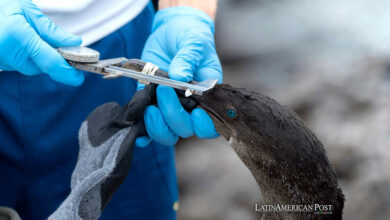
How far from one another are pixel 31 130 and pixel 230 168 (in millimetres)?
2399

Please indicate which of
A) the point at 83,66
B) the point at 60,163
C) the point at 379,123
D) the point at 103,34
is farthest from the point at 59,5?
the point at 379,123

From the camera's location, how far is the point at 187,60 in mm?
1688

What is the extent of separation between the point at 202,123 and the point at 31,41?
2.40 ft

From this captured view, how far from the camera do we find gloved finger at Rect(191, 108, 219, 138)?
164cm

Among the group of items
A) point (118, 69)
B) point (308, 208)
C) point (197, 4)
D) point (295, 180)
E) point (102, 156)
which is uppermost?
point (197, 4)

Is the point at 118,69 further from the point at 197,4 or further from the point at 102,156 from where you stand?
the point at 197,4

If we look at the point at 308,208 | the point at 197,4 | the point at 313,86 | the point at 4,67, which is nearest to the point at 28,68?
the point at 4,67

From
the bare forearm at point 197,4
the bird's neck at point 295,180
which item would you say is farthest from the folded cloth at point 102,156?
the bare forearm at point 197,4

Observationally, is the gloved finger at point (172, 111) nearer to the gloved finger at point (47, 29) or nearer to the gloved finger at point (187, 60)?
the gloved finger at point (187, 60)

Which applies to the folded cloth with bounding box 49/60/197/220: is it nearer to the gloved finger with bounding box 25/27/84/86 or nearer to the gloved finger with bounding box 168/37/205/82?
the gloved finger with bounding box 168/37/205/82

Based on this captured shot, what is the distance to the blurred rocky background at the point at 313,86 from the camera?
359cm

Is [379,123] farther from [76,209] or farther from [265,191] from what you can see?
[76,209]

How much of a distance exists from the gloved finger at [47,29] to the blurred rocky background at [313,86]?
2.35 metres

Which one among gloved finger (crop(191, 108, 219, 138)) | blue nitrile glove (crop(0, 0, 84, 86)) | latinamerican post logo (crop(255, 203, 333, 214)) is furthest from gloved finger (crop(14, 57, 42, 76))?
latinamerican post logo (crop(255, 203, 333, 214))
